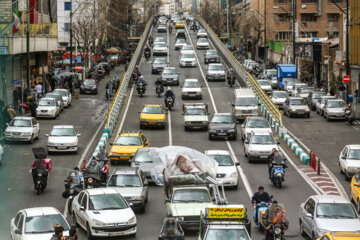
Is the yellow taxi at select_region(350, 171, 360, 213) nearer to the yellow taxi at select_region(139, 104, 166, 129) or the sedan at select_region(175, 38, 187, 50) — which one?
the yellow taxi at select_region(139, 104, 166, 129)

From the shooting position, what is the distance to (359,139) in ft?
134

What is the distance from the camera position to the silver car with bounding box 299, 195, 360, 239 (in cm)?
1914

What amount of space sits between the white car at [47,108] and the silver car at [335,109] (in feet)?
60.2

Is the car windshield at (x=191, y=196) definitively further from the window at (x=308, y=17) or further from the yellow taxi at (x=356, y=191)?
the window at (x=308, y=17)

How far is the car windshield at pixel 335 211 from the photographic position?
20.0 m

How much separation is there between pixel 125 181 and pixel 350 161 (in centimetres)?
1049

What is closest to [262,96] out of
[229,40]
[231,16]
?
[229,40]

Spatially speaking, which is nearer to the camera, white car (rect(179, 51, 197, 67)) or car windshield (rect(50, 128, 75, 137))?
car windshield (rect(50, 128, 75, 137))

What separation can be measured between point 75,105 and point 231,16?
9886cm

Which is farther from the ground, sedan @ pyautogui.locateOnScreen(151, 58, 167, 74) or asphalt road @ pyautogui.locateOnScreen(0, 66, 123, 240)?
sedan @ pyautogui.locateOnScreen(151, 58, 167, 74)

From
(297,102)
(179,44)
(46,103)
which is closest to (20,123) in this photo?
(46,103)

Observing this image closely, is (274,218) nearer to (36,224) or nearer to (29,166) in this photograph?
(36,224)

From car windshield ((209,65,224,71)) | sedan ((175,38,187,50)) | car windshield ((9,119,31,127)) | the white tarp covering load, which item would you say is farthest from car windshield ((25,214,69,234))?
sedan ((175,38,187,50))

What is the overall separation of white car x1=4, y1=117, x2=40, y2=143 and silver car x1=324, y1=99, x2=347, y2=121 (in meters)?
20.2
